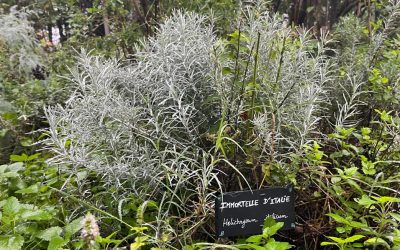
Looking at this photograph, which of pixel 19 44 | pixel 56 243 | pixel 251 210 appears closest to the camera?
pixel 56 243

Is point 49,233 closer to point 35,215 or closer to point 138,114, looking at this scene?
point 35,215

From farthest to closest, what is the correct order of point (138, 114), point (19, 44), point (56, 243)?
point (19, 44) → point (138, 114) → point (56, 243)

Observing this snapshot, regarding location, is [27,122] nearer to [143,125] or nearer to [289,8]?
[143,125]

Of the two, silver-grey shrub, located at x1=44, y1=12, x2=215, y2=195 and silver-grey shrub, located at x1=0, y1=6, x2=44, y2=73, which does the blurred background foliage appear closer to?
silver-grey shrub, located at x1=44, y1=12, x2=215, y2=195

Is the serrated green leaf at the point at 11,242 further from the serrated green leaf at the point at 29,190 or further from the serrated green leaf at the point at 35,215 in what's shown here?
the serrated green leaf at the point at 29,190

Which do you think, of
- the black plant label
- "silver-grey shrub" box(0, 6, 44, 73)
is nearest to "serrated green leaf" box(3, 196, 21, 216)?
the black plant label

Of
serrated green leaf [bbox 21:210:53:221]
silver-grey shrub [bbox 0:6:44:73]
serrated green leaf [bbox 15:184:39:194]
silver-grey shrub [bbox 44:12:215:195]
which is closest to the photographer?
serrated green leaf [bbox 21:210:53:221]

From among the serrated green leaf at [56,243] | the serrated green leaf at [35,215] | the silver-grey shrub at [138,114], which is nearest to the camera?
the serrated green leaf at [56,243]

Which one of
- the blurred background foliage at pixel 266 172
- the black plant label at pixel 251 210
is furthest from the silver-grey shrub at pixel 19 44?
the black plant label at pixel 251 210

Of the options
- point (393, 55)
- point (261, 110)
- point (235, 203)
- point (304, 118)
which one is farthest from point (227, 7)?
point (235, 203)

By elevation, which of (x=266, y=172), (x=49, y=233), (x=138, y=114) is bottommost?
(x=49, y=233)

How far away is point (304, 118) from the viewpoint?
173cm

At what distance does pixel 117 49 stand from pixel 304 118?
83.6 inches

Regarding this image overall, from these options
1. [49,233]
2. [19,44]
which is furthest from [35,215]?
[19,44]
